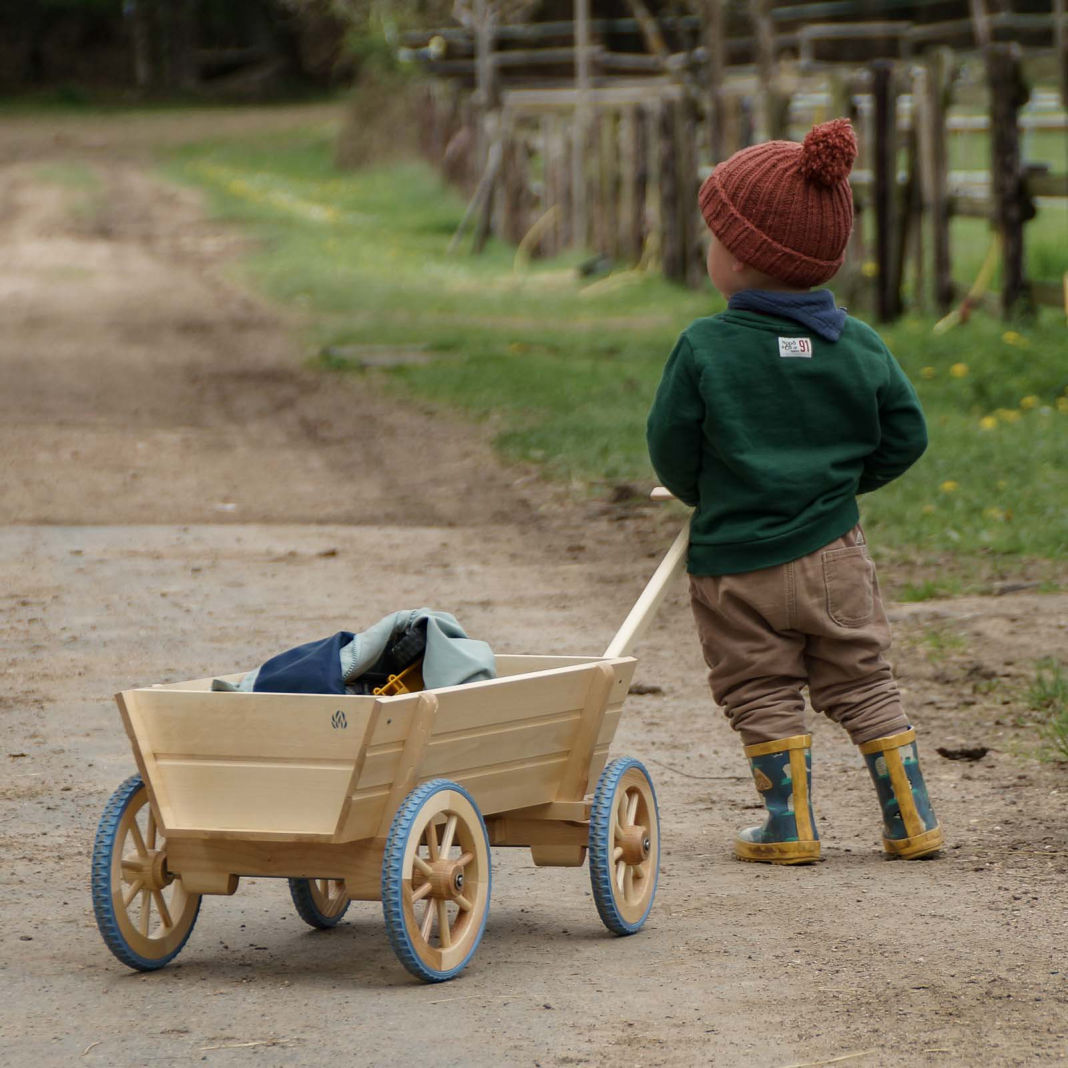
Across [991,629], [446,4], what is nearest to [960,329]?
[991,629]

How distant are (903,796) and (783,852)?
1.01 ft

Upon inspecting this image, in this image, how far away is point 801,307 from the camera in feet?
13.8

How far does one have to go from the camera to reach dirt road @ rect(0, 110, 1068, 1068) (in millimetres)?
3223

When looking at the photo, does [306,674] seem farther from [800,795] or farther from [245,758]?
[800,795]

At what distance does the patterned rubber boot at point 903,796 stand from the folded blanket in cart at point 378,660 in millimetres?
1011

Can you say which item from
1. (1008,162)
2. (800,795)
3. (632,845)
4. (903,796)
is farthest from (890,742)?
(1008,162)

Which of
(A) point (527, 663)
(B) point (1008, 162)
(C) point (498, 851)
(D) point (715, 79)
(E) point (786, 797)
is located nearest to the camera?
(A) point (527, 663)

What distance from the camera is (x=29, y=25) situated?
54938mm

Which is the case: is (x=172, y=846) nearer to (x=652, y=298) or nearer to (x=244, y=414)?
(x=244, y=414)

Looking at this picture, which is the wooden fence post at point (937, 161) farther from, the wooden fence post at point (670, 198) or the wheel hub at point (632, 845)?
the wheel hub at point (632, 845)

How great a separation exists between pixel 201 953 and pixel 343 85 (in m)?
52.6

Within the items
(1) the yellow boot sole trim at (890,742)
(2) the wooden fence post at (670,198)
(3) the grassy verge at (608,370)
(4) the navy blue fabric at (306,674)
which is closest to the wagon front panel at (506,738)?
(4) the navy blue fabric at (306,674)

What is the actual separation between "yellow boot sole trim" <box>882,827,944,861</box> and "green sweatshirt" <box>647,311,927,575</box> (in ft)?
2.35

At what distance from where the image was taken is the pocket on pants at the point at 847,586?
4.24 metres
